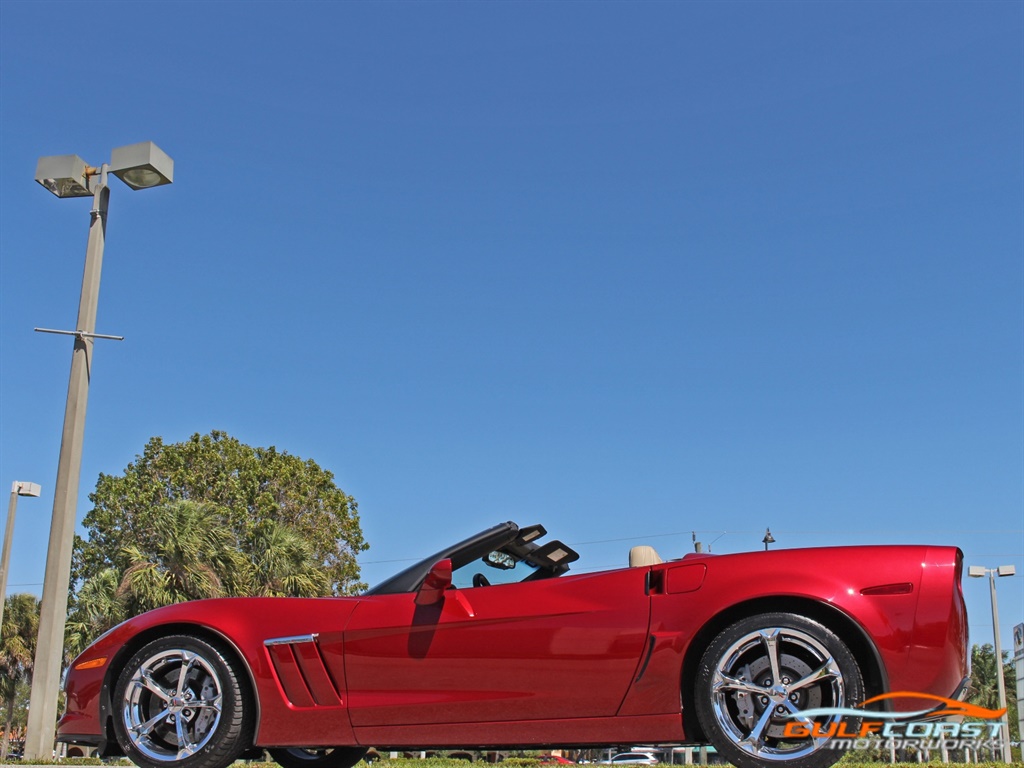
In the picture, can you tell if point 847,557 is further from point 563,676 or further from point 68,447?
point 68,447

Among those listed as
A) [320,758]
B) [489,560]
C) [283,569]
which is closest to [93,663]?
[320,758]

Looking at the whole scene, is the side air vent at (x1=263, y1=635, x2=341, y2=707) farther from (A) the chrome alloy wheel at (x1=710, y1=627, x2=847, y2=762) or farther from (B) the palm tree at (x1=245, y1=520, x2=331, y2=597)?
(B) the palm tree at (x1=245, y1=520, x2=331, y2=597)

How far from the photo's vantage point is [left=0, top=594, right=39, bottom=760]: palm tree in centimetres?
3444

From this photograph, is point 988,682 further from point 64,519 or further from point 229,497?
point 64,519

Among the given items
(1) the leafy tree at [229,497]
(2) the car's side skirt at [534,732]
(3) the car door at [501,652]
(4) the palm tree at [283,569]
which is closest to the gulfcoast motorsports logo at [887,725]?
(2) the car's side skirt at [534,732]

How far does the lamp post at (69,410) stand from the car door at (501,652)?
6.33 m

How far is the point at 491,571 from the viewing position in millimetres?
4547

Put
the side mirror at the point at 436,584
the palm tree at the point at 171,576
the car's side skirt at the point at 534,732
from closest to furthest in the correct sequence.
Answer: the car's side skirt at the point at 534,732
the side mirror at the point at 436,584
the palm tree at the point at 171,576

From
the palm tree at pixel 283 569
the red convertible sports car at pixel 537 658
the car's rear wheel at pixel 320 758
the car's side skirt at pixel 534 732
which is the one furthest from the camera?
the palm tree at pixel 283 569

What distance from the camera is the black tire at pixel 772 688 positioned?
3.48 metres

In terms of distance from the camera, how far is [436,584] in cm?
408

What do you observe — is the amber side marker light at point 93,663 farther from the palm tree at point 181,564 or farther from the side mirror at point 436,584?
the palm tree at point 181,564

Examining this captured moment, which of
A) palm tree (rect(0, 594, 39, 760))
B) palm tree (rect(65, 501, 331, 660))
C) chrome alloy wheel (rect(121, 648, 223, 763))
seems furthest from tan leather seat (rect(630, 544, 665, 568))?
palm tree (rect(0, 594, 39, 760))

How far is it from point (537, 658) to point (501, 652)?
154 mm
